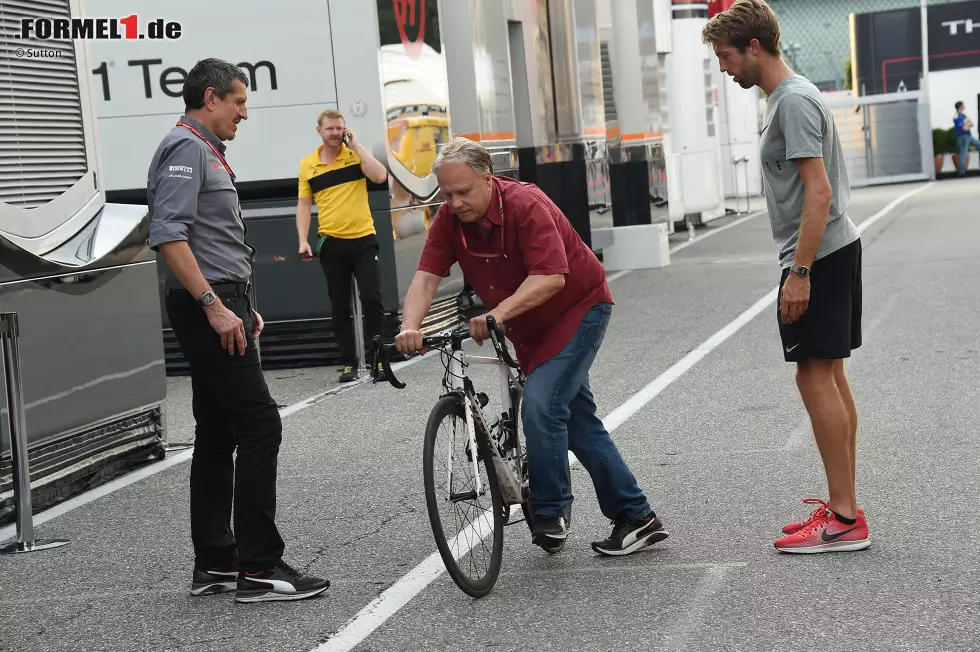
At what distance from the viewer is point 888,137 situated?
123 feet

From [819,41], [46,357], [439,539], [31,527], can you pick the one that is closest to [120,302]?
[46,357]

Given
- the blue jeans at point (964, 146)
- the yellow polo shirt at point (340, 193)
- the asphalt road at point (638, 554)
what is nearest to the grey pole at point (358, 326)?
the yellow polo shirt at point (340, 193)

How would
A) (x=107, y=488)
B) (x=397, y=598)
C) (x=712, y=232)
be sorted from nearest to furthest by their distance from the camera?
(x=397, y=598) < (x=107, y=488) < (x=712, y=232)

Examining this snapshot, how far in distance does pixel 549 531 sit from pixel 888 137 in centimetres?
3435

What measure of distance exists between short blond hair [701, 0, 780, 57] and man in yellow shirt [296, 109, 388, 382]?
5.78 m

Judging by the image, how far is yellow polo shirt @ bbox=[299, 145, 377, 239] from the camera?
35.5 ft

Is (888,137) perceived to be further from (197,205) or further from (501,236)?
(197,205)

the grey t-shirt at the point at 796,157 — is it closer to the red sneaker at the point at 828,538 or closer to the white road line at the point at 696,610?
the red sneaker at the point at 828,538

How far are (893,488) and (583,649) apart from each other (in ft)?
7.46

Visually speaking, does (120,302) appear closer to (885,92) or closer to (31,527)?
(31,527)

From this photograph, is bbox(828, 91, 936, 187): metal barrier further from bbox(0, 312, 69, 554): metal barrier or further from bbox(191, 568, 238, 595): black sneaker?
bbox(191, 568, 238, 595): black sneaker

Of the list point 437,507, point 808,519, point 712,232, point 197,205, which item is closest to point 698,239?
point 712,232

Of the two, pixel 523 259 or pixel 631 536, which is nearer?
pixel 523 259

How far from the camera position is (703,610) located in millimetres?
4746
